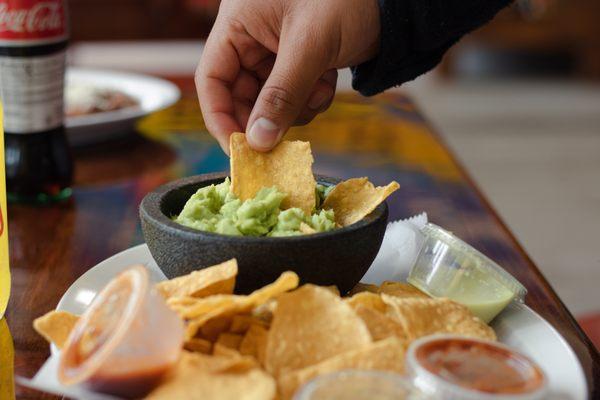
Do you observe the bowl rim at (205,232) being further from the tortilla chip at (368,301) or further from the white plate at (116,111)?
the white plate at (116,111)

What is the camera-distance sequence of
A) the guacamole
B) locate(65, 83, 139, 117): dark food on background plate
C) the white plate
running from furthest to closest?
locate(65, 83, 139, 117): dark food on background plate → the white plate → the guacamole

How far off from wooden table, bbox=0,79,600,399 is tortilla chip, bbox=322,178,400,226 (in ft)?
0.86

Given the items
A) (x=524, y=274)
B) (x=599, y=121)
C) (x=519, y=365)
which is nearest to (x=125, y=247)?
(x=524, y=274)

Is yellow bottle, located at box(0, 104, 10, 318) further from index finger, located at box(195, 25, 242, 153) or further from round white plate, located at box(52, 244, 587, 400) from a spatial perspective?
index finger, located at box(195, 25, 242, 153)

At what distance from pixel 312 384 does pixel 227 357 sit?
12cm

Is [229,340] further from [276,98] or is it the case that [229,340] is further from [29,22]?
[29,22]

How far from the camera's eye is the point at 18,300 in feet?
3.77

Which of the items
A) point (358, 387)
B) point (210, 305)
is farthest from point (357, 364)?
point (210, 305)

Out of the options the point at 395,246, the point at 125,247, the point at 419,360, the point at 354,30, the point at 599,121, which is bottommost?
the point at 599,121

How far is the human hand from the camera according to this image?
1.25 m

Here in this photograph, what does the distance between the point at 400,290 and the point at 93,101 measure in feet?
4.03

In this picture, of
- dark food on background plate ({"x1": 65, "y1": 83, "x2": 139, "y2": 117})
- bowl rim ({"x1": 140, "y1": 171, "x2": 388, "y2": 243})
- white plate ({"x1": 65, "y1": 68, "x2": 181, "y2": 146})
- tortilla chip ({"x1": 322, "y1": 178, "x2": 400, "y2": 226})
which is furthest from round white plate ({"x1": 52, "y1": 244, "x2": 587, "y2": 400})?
dark food on background plate ({"x1": 65, "y1": 83, "x2": 139, "y2": 117})

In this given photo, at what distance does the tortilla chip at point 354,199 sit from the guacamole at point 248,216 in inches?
1.3

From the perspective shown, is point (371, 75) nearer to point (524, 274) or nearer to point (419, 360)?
point (524, 274)
